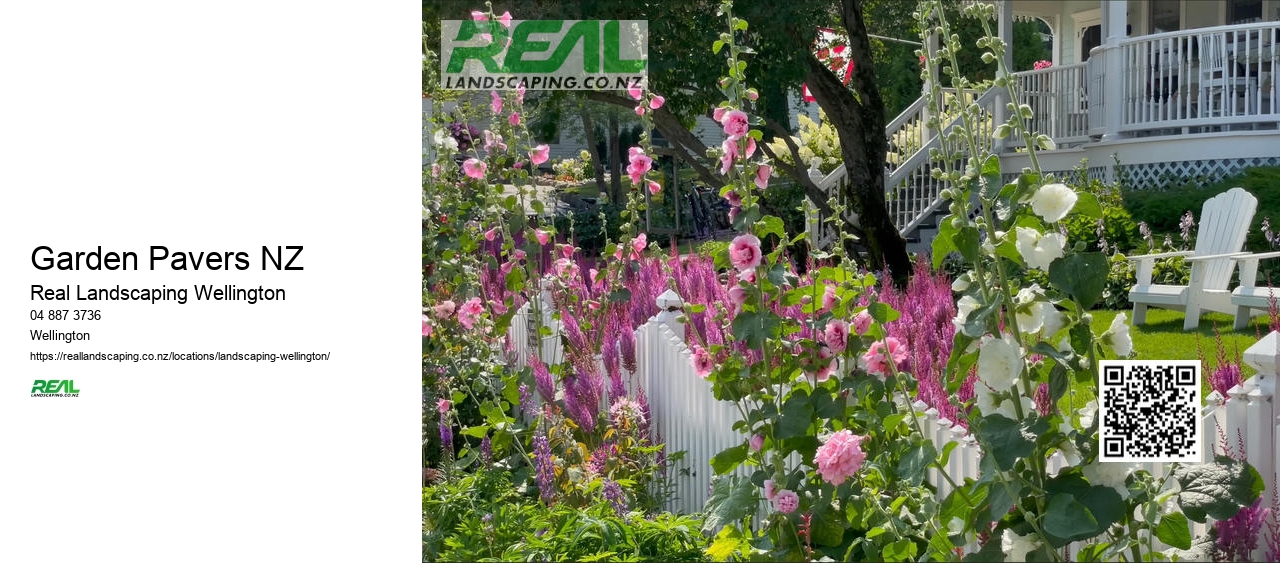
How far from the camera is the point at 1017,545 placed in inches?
57.4

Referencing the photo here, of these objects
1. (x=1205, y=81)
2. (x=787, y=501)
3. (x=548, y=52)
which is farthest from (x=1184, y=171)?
(x=787, y=501)

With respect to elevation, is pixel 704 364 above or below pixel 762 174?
below

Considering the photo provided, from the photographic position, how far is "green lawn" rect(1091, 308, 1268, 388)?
9.89 feet

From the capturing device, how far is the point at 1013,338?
1416mm

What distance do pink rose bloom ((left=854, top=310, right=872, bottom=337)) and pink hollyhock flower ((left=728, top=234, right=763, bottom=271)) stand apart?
222 mm

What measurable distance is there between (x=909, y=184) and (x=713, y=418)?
219cm

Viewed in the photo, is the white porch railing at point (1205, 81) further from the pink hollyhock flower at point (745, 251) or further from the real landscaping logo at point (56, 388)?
the real landscaping logo at point (56, 388)

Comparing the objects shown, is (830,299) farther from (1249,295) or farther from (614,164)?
(614,164)

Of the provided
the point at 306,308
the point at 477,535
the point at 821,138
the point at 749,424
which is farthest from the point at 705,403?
the point at 821,138

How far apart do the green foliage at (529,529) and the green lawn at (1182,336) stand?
1497 mm

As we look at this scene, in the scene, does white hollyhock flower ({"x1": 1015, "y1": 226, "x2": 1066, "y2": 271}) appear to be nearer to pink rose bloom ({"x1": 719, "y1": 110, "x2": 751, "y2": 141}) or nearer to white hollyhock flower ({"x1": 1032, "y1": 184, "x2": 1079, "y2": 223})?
white hollyhock flower ({"x1": 1032, "y1": 184, "x2": 1079, "y2": 223})

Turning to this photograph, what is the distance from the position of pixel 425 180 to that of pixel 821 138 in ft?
5.74

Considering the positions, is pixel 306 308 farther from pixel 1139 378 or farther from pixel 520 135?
pixel 1139 378

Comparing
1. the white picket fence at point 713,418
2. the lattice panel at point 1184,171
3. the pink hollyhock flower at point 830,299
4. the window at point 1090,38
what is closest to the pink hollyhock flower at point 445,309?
the white picket fence at point 713,418
